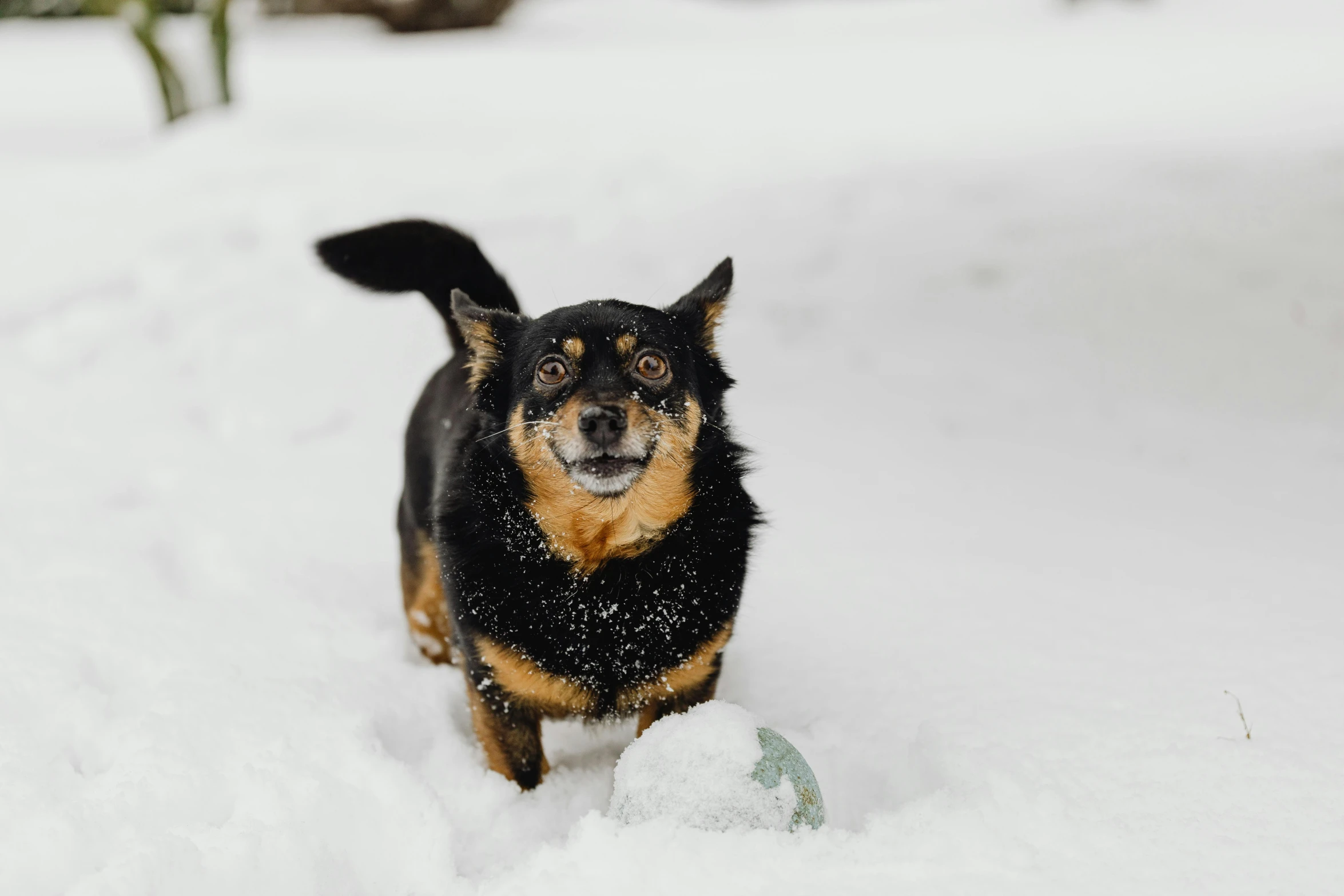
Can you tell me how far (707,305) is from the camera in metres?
2.60

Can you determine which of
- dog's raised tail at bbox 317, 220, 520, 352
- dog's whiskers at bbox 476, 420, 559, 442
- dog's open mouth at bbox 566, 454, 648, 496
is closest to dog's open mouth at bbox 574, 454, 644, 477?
dog's open mouth at bbox 566, 454, 648, 496

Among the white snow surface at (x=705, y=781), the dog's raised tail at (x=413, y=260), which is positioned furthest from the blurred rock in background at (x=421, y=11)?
the white snow surface at (x=705, y=781)

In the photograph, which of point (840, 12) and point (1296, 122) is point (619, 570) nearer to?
point (1296, 122)

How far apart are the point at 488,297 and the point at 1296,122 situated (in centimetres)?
583

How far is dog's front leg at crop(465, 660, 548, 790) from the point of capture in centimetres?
240

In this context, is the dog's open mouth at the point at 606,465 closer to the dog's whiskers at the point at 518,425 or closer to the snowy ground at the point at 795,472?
the dog's whiskers at the point at 518,425

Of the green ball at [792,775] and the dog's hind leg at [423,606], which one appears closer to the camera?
the green ball at [792,775]

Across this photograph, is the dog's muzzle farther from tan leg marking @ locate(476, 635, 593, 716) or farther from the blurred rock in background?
the blurred rock in background

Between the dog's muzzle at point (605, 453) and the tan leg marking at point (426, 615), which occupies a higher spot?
the dog's muzzle at point (605, 453)

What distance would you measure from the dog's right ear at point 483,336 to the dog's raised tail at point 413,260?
1.34 feet

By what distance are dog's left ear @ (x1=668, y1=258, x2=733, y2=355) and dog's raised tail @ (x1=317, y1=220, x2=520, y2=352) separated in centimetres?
60

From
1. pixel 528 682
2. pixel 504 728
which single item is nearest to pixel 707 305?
pixel 528 682

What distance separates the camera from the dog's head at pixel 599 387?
88.8 inches

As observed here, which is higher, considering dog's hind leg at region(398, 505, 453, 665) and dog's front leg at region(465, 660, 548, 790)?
dog's front leg at region(465, 660, 548, 790)
